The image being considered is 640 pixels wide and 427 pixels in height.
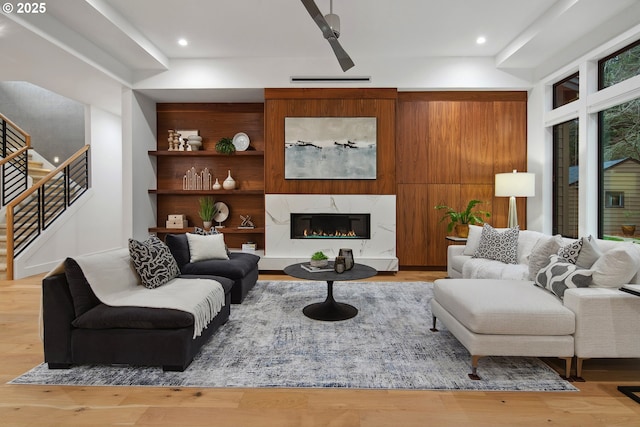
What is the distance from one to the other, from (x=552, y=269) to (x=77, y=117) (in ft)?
30.9

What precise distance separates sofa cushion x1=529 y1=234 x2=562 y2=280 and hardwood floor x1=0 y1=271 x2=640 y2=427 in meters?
0.91

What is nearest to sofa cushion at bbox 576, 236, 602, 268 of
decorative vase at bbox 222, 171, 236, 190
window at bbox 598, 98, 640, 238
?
window at bbox 598, 98, 640, 238

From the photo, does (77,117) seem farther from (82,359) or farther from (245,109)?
(82,359)

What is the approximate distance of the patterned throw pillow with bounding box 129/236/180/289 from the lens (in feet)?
9.45

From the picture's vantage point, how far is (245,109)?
20.4ft

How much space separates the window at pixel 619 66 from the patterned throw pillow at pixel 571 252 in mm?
2331

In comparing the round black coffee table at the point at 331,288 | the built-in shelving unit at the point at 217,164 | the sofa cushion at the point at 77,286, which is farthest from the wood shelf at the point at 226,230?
the sofa cushion at the point at 77,286

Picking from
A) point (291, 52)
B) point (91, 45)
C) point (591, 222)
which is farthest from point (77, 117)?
point (591, 222)

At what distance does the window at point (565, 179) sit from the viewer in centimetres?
476

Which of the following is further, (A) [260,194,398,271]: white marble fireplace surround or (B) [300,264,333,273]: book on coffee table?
(A) [260,194,398,271]: white marble fireplace surround

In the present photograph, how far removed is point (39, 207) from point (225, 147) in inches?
116

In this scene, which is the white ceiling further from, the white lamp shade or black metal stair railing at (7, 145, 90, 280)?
black metal stair railing at (7, 145, 90, 280)

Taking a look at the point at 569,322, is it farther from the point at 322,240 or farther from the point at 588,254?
the point at 322,240

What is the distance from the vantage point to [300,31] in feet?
14.9
